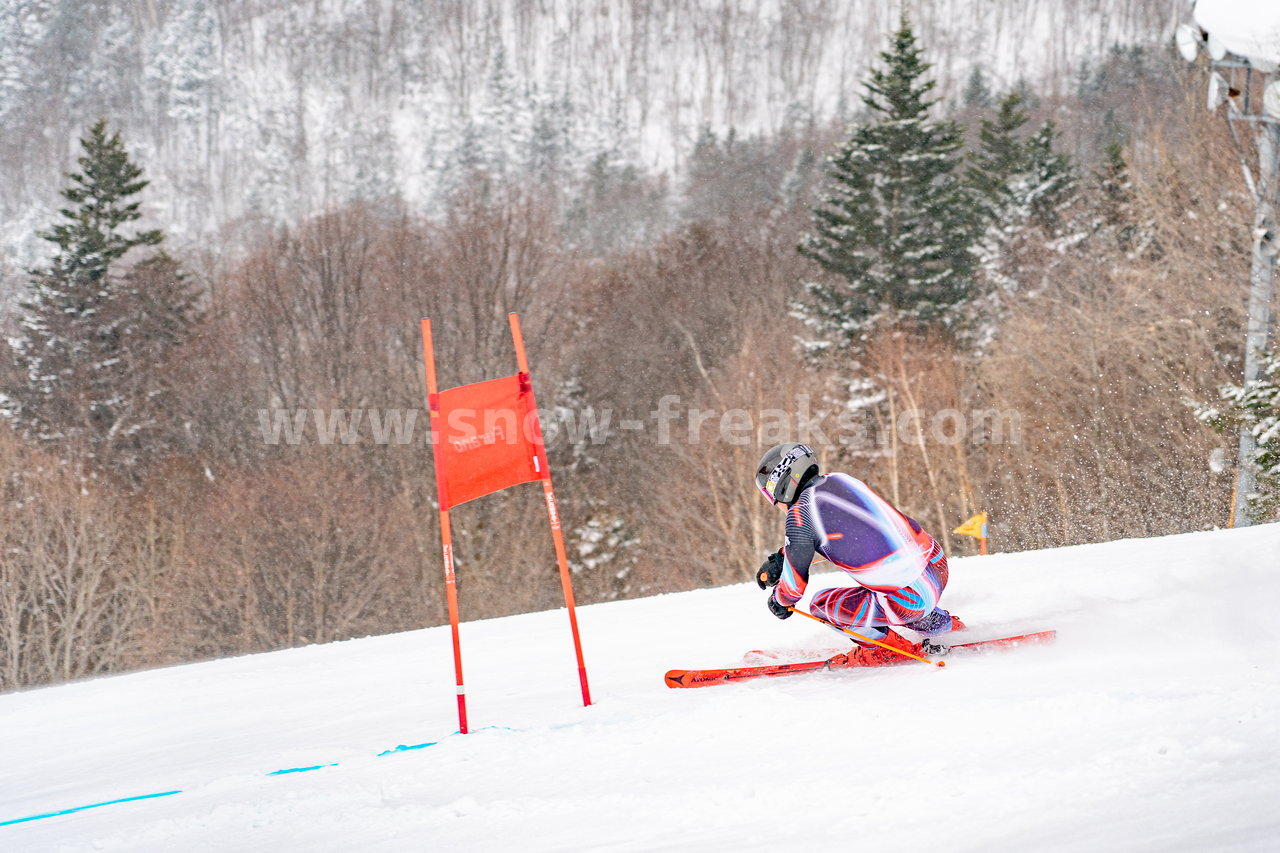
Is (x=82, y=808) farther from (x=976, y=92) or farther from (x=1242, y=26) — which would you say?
(x=976, y=92)

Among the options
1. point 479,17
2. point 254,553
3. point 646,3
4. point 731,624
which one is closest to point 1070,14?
point 646,3

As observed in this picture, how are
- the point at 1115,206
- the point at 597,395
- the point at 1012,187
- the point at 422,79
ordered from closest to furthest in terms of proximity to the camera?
the point at 1115,206, the point at 1012,187, the point at 597,395, the point at 422,79

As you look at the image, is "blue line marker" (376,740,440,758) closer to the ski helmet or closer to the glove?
the glove

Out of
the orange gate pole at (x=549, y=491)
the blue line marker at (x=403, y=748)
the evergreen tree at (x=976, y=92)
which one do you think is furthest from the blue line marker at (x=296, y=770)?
the evergreen tree at (x=976, y=92)

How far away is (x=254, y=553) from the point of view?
104 ft

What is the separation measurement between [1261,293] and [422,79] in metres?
107

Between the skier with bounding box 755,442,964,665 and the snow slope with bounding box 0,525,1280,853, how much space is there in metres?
0.33

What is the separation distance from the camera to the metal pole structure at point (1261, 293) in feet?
54.3

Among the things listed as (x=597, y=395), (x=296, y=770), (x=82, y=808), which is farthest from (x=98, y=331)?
(x=296, y=770)

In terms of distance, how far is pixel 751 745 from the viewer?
4.49m

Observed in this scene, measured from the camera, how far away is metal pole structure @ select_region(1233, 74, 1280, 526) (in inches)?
652

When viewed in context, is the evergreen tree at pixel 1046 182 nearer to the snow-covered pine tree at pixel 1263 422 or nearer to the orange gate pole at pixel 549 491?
the snow-covered pine tree at pixel 1263 422

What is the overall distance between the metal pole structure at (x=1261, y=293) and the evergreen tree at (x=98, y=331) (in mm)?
35988

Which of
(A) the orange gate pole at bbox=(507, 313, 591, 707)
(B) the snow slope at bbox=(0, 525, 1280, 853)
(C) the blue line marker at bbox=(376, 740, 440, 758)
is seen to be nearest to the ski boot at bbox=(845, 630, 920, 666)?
(B) the snow slope at bbox=(0, 525, 1280, 853)
